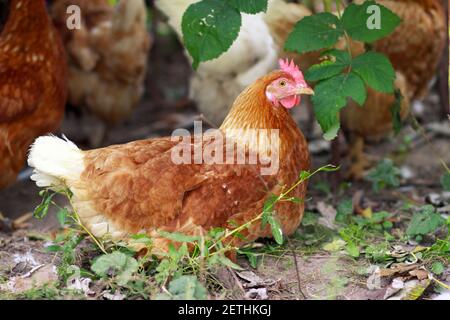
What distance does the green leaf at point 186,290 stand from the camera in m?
2.63

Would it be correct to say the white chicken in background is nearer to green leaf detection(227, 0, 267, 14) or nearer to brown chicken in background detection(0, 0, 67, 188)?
brown chicken in background detection(0, 0, 67, 188)

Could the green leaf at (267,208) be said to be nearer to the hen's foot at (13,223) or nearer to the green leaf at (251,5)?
the green leaf at (251,5)

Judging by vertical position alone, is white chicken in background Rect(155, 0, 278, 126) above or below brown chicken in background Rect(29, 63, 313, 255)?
above

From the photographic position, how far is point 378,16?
316 centimetres

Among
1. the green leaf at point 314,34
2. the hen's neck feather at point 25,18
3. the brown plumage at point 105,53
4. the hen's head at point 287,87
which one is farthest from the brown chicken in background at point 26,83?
the green leaf at point 314,34

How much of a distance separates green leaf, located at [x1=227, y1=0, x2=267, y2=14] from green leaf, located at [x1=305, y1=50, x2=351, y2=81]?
0.39 metres

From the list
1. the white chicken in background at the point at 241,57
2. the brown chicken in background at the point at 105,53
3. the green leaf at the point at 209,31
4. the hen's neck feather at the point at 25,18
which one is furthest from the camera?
the brown chicken in background at the point at 105,53

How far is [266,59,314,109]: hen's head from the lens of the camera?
3.18 m

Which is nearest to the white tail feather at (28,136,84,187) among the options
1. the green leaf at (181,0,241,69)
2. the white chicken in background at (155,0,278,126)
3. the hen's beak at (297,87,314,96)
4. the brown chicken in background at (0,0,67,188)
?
the green leaf at (181,0,241,69)

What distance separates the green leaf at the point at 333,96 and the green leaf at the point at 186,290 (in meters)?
0.88

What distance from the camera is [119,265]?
2785mm

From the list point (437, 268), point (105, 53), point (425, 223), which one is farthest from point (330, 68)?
point (105, 53)

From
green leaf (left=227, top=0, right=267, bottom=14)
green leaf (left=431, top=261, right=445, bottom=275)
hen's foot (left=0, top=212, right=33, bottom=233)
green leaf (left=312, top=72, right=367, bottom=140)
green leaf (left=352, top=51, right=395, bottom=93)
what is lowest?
hen's foot (left=0, top=212, right=33, bottom=233)
